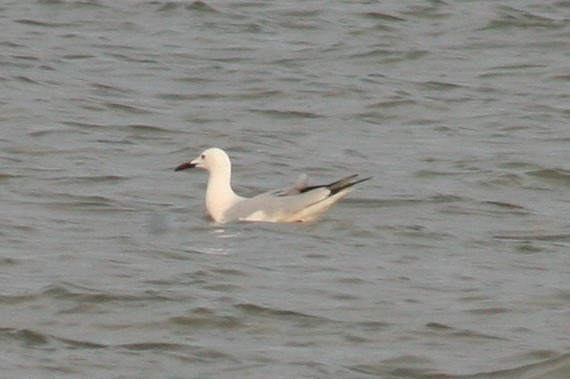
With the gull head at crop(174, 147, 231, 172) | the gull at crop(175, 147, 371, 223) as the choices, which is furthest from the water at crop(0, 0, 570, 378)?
the gull head at crop(174, 147, 231, 172)

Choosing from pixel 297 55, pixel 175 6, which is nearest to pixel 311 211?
pixel 297 55

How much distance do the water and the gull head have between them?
10.2 inches

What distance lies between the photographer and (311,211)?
11430 mm

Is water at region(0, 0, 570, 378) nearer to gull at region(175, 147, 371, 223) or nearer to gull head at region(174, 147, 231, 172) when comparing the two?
gull at region(175, 147, 371, 223)

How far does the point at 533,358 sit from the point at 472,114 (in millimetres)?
7159

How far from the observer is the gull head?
1202 cm

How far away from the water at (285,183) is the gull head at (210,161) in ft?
0.85

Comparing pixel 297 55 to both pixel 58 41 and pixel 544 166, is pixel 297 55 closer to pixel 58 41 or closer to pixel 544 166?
pixel 58 41

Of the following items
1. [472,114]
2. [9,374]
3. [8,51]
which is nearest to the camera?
[9,374]

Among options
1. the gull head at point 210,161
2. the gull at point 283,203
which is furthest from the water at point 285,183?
the gull head at point 210,161

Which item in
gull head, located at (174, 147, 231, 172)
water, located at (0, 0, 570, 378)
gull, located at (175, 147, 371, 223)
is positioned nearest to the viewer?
water, located at (0, 0, 570, 378)

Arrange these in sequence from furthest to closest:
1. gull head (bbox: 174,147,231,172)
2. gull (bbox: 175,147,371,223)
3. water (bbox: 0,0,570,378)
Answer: gull head (bbox: 174,147,231,172)
gull (bbox: 175,147,371,223)
water (bbox: 0,0,570,378)

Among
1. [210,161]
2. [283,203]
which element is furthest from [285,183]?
[283,203]

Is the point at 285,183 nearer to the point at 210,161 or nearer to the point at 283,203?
the point at 210,161
